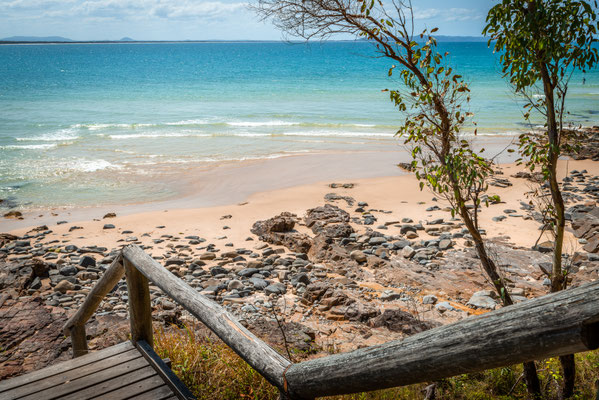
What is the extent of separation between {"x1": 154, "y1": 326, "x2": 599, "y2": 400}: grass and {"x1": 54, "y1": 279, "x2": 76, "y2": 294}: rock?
4145mm

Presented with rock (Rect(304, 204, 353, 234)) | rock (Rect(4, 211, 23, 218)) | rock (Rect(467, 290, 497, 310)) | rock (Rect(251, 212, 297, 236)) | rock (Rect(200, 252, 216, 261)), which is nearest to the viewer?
rock (Rect(467, 290, 497, 310))

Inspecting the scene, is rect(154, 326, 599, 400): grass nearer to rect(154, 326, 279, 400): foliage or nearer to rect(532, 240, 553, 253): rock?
rect(154, 326, 279, 400): foliage

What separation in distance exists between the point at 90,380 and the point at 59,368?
39 cm

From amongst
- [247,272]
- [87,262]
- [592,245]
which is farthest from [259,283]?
[592,245]

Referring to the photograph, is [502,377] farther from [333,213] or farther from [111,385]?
[333,213]

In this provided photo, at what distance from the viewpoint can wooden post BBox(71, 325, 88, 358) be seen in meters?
4.91

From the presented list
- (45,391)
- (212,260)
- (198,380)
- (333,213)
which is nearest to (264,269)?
(212,260)

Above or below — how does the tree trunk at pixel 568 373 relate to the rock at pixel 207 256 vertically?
above

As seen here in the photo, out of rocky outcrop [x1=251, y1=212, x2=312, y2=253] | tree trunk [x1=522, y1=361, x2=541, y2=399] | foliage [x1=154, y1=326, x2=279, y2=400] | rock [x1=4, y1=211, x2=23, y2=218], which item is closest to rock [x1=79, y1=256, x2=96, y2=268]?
rocky outcrop [x1=251, y1=212, x2=312, y2=253]

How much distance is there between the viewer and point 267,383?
12.9 ft

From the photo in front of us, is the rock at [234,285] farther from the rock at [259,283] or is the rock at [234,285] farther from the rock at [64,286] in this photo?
the rock at [64,286]

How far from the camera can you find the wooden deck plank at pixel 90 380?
358 cm

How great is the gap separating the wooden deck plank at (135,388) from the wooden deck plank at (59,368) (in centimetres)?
57

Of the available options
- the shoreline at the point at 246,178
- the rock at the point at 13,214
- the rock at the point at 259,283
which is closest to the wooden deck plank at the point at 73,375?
the rock at the point at 259,283
